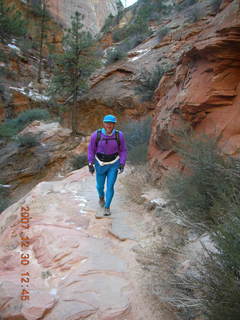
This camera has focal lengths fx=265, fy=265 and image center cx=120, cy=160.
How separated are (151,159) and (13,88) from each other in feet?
59.4

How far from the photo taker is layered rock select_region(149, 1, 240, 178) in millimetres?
3818

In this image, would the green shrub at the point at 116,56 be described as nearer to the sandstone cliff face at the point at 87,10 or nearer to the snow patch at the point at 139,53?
the snow patch at the point at 139,53

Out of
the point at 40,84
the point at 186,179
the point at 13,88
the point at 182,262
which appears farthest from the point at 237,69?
the point at 40,84

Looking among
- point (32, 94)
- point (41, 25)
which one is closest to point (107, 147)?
point (32, 94)

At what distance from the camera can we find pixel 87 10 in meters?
41.8

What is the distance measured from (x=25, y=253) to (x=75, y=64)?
43.7 feet

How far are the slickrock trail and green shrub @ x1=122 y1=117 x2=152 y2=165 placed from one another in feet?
6.96

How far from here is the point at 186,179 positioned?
3539 mm

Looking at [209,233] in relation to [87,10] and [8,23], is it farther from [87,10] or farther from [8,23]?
[87,10]

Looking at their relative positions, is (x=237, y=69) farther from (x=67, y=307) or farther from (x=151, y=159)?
A: (x=67, y=307)

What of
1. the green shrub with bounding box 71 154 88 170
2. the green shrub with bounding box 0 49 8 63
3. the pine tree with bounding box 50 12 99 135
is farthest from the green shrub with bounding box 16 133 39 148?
the green shrub with bounding box 0 49 8 63

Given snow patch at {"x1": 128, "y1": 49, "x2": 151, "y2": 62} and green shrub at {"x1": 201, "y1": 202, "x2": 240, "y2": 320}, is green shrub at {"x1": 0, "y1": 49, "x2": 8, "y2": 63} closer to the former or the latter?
snow patch at {"x1": 128, "y1": 49, "x2": 151, "y2": 62}

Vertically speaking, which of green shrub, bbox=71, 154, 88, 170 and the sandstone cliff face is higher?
the sandstone cliff face

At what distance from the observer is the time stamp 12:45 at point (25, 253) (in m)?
2.56
